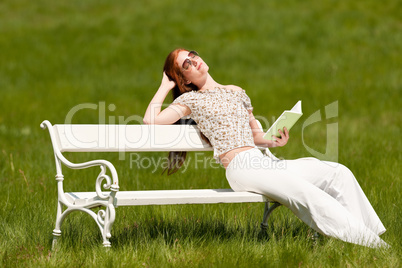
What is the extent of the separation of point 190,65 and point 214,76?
6564mm

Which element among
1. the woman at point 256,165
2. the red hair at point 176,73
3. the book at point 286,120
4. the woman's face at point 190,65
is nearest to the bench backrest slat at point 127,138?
the woman at point 256,165

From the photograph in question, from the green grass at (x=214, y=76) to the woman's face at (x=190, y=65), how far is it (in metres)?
1.03

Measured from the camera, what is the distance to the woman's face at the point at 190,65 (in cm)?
421

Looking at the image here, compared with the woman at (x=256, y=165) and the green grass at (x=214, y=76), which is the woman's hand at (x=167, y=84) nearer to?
the woman at (x=256, y=165)

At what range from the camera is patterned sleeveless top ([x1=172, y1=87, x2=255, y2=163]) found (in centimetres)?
409

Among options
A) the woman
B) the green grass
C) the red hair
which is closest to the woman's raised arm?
the woman

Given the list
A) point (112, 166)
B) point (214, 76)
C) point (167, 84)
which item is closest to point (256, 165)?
point (167, 84)

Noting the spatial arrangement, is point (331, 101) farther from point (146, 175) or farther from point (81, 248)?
point (81, 248)

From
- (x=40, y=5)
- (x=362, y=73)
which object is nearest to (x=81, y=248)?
(x=362, y=73)

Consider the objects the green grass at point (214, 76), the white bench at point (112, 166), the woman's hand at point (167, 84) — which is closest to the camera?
the white bench at point (112, 166)

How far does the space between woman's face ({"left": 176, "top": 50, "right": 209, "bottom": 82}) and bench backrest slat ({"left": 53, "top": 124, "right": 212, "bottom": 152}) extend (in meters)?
0.37

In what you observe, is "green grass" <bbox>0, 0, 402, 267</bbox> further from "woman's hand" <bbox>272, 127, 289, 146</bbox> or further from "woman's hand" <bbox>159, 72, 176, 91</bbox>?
"woman's hand" <bbox>159, 72, 176, 91</bbox>

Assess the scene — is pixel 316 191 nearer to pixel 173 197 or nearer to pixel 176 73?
pixel 173 197

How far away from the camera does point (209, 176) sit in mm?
6016
